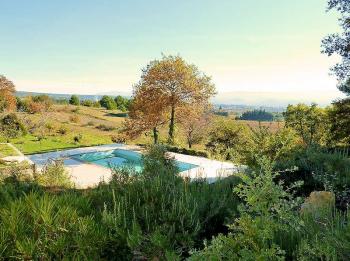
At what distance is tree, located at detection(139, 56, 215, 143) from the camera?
23656 millimetres

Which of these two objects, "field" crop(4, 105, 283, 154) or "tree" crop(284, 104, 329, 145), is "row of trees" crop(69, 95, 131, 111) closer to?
"field" crop(4, 105, 283, 154)

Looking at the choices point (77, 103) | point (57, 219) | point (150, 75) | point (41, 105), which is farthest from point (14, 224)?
point (77, 103)

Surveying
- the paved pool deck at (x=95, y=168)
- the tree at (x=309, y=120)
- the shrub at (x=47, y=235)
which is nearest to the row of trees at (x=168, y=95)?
the paved pool deck at (x=95, y=168)

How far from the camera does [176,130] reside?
26.2m

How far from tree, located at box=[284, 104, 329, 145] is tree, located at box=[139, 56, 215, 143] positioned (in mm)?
6215

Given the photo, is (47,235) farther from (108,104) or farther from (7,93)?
(108,104)

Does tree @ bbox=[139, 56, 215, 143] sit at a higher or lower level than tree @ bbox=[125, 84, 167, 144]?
higher

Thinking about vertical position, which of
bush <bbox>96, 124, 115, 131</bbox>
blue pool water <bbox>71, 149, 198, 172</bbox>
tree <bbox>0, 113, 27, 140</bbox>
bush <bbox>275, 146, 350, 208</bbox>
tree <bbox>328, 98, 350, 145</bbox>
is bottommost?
blue pool water <bbox>71, 149, 198, 172</bbox>

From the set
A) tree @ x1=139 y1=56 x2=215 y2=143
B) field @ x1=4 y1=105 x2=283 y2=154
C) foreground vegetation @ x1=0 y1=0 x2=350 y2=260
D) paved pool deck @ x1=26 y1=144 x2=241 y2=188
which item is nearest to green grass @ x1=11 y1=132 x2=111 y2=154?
field @ x1=4 y1=105 x2=283 y2=154

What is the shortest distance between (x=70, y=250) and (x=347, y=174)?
5.12m

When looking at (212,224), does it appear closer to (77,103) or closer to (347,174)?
(347,174)

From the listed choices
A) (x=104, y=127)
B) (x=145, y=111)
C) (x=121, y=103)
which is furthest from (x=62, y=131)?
(x=121, y=103)

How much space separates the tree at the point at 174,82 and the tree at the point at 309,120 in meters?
6.21

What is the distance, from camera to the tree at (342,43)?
1356cm
